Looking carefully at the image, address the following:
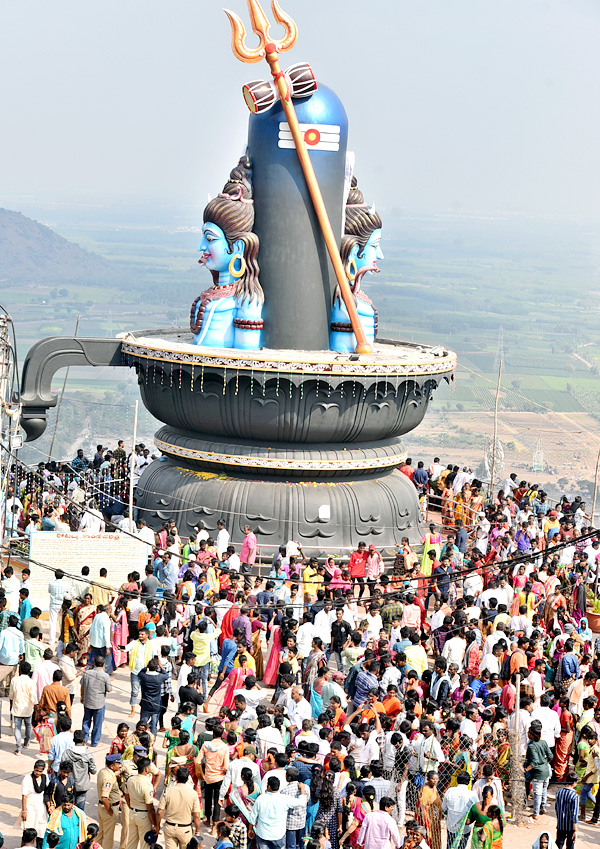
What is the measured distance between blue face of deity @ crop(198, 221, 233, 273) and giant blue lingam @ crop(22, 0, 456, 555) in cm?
3

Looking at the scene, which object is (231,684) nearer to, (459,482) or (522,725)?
(522,725)

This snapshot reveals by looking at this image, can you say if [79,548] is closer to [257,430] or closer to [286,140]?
[257,430]

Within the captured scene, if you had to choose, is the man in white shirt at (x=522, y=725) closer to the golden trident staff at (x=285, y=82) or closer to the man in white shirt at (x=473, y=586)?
the man in white shirt at (x=473, y=586)

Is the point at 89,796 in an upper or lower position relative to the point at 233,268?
lower

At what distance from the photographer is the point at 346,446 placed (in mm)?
28469

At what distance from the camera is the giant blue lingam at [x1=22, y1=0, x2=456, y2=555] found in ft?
90.7

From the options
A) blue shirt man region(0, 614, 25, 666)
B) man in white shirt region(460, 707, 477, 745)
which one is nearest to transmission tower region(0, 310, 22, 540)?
blue shirt man region(0, 614, 25, 666)

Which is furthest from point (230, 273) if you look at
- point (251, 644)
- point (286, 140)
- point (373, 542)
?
point (251, 644)

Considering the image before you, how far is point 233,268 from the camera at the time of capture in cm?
2898

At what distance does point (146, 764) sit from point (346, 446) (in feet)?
47.6

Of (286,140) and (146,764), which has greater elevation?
(286,140)

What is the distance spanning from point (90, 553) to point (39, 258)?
17165 centimetres

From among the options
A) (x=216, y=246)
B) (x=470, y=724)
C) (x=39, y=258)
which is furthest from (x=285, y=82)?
(x=39, y=258)

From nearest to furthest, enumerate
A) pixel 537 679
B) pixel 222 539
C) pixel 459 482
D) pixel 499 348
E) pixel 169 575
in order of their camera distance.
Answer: pixel 537 679, pixel 169 575, pixel 222 539, pixel 459 482, pixel 499 348
